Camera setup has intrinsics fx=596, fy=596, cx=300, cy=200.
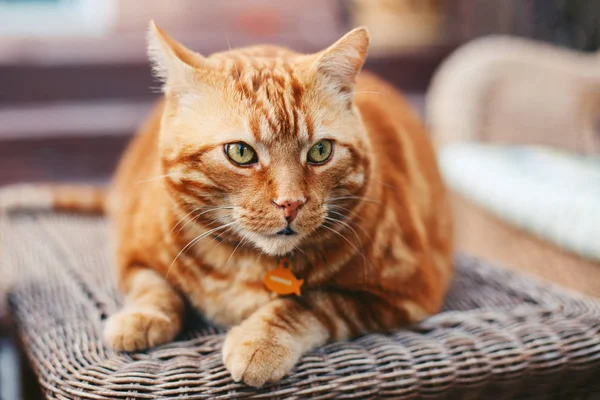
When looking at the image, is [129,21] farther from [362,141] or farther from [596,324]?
[596,324]

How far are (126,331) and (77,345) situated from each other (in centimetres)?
12

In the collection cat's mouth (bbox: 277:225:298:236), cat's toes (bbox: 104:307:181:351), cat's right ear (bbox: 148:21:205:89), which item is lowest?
cat's toes (bbox: 104:307:181:351)

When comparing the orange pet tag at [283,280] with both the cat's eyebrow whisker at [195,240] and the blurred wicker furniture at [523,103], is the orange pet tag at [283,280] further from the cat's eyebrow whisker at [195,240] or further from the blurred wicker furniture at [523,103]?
the blurred wicker furniture at [523,103]

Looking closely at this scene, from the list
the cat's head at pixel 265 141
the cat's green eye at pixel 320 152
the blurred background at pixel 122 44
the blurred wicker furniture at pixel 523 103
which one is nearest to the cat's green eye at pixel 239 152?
the cat's head at pixel 265 141

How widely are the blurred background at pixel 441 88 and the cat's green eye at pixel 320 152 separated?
850 mm

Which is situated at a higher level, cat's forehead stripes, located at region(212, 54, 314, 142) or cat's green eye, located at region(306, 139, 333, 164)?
cat's forehead stripes, located at region(212, 54, 314, 142)

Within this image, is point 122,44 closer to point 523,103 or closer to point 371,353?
point 523,103

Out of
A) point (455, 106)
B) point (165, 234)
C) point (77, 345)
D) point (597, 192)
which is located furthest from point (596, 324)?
point (455, 106)

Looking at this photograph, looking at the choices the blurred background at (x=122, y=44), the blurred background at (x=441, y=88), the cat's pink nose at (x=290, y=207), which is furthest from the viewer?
the blurred background at (x=122, y=44)

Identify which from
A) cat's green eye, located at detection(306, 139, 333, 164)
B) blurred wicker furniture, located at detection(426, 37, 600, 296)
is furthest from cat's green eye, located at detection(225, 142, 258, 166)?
blurred wicker furniture, located at detection(426, 37, 600, 296)

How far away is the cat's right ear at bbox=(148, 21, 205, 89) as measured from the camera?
3.31 feet

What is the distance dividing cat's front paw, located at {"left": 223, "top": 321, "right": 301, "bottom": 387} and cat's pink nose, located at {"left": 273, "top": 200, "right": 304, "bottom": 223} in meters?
0.21

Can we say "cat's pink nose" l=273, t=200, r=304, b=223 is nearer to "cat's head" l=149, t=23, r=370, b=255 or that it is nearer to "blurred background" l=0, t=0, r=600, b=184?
"cat's head" l=149, t=23, r=370, b=255

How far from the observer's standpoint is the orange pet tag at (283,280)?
1111 mm
